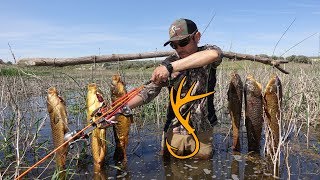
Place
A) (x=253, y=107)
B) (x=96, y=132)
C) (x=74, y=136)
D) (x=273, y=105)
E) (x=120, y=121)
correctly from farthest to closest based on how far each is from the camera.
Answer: (x=253, y=107) < (x=273, y=105) < (x=120, y=121) < (x=96, y=132) < (x=74, y=136)

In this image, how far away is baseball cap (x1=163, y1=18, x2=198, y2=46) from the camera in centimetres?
495

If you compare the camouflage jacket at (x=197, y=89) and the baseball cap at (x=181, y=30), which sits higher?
the baseball cap at (x=181, y=30)

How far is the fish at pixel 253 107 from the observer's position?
18.0ft

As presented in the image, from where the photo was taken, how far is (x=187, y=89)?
5.36 m

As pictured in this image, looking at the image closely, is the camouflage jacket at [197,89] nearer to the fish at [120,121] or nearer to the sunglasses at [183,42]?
the sunglasses at [183,42]

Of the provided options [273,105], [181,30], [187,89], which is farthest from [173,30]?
[273,105]

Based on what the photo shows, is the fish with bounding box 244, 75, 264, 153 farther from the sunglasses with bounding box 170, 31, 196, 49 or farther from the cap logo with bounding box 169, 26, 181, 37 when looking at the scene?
the cap logo with bounding box 169, 26, 181, 37

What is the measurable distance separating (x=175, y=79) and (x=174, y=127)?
2.44 ft

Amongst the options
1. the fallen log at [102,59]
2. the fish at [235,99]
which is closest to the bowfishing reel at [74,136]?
the fallen log at [102,59]

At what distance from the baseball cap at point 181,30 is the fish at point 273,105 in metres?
1.45

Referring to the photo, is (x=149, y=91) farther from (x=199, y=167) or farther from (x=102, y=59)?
A: (x=199, y=167)

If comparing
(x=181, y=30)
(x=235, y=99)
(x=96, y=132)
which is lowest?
(x=96, y=132)

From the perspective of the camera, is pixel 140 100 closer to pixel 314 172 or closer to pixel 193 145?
pixel 193 145

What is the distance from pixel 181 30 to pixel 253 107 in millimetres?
1675
